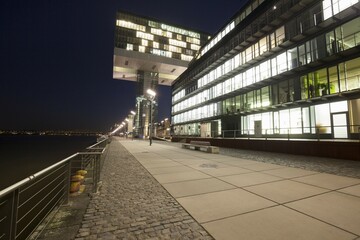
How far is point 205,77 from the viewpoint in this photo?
136 ft

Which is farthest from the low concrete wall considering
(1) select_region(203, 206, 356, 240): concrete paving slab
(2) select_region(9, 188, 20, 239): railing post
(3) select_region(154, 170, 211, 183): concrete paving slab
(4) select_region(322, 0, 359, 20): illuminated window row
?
(2) select_region(9, 188, 20, 239): railing post

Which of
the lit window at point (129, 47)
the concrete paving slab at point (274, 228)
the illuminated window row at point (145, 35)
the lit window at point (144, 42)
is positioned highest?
the illuminated window row at point (145, 35)

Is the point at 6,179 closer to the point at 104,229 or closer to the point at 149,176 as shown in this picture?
the point at 149,176

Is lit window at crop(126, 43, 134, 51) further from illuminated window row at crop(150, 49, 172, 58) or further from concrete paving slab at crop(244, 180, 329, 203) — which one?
concrete paving slab at crop(244, 180, 329, 203)

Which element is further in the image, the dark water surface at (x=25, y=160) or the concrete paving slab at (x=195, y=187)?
the dark water surface at (x=25, y=160)

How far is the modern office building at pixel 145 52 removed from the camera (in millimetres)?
66250

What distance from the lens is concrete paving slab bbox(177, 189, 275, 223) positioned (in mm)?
4008

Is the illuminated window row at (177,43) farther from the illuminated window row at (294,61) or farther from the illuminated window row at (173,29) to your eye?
the illuminated window row at (294,61)

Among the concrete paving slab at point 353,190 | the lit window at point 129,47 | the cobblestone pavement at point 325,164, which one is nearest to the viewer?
the concrete paving slab at point 353,190

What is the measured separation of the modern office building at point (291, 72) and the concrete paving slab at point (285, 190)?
27.2 feet

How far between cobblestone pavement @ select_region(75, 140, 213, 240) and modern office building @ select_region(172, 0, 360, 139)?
1200cm

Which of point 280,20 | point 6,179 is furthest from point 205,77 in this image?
point 6,179

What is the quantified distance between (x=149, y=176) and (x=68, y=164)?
3.41m

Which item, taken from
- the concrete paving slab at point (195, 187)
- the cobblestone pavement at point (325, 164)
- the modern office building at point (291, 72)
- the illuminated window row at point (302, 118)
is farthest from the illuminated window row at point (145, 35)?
the concrete paving slab at point (195, 187)
